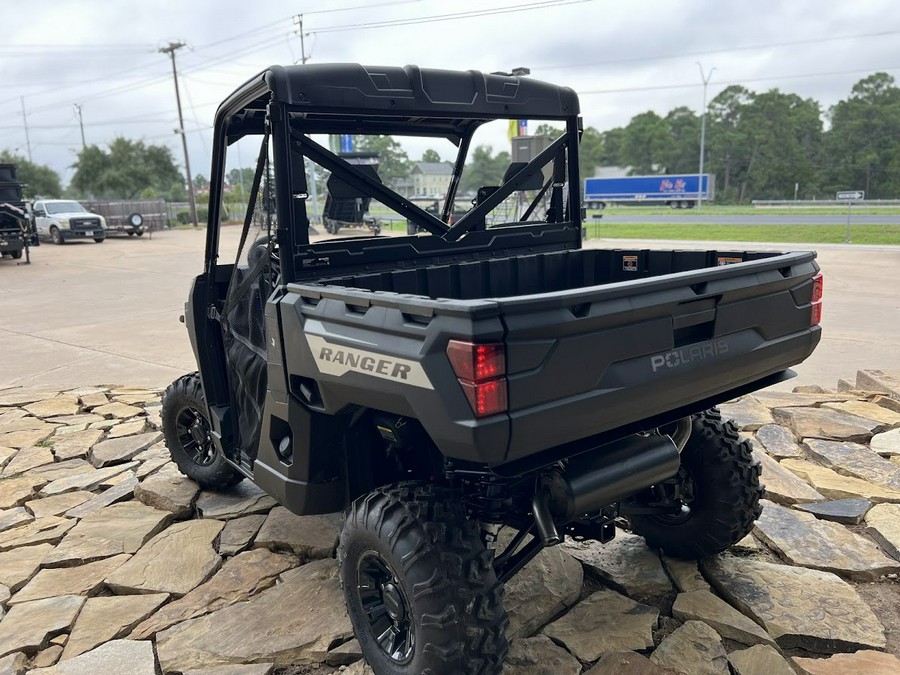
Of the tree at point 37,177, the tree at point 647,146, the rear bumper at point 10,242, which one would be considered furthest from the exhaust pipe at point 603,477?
the tree at point 647,146

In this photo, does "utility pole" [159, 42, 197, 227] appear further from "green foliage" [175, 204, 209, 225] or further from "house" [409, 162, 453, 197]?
"house" [409, 162, 453, 197]

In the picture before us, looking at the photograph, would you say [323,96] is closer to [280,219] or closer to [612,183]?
[280,219]

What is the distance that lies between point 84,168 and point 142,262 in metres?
36.0

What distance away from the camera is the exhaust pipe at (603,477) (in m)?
2.48

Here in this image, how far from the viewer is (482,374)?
1996 mm

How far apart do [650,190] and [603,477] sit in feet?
171

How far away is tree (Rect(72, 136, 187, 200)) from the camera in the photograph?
165ft

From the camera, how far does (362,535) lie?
2.59 m

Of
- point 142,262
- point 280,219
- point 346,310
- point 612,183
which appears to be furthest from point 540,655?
point 612,183

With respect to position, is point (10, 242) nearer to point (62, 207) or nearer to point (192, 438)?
point (62, 207)

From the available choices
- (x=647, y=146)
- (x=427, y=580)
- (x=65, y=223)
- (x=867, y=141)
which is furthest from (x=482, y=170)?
(x=647, y=146)

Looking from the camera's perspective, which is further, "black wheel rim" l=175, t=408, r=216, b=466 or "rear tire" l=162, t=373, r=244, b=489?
"black wheel rim" l=175, t=408, r=216, b=466

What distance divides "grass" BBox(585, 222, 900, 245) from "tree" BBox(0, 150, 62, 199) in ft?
163

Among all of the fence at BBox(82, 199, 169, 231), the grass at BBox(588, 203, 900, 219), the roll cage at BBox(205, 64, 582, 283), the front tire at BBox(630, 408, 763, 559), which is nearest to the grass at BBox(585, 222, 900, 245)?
the grass at BBox(588, 203, 900, 219)
